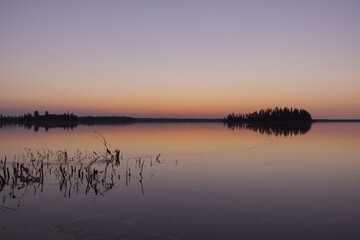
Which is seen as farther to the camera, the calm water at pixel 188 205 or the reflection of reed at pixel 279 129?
the reflection of reed at pixel 279 129

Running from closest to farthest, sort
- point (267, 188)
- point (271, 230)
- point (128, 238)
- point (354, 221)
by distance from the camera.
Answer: point (128, 238) < point (271, 230) < point (354, 221) < point (267, 188)

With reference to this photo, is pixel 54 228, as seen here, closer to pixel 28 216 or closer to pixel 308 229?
pixel 28 216

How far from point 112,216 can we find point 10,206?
4.26 metres

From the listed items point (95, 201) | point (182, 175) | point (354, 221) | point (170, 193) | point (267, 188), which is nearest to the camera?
point (354, 221)

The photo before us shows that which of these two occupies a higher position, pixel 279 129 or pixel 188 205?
pixel 279 129

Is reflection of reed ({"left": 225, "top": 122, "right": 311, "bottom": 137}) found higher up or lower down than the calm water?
higher up

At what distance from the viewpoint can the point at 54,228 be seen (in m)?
9.54

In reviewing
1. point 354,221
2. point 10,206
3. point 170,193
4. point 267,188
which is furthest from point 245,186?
point 10,206

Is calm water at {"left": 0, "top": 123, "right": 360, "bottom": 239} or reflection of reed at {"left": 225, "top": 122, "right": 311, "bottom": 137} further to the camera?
reflection of reed at {"left": 225, "top": 122, "right": 311, "bottom": 137}

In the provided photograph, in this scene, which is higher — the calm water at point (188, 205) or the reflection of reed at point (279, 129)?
the reflection of reed at point (279, 129)

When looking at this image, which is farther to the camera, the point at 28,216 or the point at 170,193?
the point at 170,193

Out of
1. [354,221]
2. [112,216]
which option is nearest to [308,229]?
[354,221]

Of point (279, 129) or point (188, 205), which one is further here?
point (279, 129)

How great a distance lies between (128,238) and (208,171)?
11591 mm
